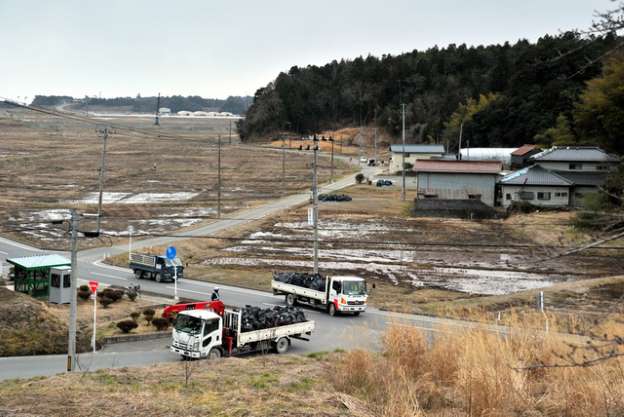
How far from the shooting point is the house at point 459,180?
2490 inches

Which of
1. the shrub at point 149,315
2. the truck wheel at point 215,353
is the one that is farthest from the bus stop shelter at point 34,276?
the truck wheel at point 215,353

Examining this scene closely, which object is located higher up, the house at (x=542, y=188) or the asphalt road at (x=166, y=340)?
the house at (x=542, y=188)

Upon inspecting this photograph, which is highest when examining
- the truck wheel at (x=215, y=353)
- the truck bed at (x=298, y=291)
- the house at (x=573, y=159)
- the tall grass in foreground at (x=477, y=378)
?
the house at (x=573, y=159)

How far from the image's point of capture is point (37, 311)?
74.9ft

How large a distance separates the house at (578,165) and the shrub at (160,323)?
45517mm

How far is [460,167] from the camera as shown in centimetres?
6531

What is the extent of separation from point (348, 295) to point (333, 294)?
673mm

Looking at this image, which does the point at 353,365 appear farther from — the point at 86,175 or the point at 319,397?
the point at 86,175

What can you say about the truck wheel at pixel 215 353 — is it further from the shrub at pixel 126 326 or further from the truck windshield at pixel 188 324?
the shrub at pixel 126 326

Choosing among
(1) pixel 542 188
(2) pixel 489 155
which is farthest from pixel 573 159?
(2) pixel 489 155

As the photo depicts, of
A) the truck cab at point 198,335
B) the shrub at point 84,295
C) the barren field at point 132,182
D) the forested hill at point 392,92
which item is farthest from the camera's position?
the forested hill at point 392,92

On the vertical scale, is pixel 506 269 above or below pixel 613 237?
below

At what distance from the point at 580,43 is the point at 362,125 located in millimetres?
151084

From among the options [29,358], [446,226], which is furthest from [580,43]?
[446,226]
